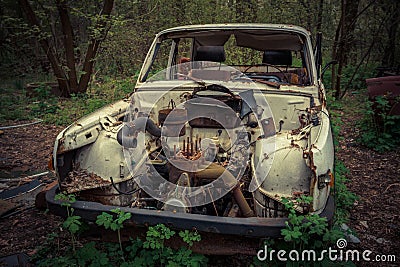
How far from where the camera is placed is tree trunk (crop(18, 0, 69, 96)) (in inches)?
333

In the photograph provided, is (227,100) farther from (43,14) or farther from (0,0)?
(0,0)

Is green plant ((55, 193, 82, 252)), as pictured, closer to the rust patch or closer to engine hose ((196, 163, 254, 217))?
the rust patch

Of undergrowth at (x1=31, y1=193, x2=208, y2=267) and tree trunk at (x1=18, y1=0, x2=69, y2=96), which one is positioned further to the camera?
tree trunk at (x1=18, y1=0, x2=69, y2=96)

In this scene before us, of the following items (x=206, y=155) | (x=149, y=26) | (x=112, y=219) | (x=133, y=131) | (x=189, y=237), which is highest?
(x=149, y=26)

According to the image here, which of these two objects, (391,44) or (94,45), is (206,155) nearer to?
(94,45)

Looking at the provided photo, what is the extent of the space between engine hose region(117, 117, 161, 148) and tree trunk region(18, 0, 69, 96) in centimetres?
648

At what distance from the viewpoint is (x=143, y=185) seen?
9.48ft

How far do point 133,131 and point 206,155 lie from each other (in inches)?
24.0

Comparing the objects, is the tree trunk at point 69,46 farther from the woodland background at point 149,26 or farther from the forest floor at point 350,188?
the forest floor at point 350,188

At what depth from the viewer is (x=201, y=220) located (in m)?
2.41

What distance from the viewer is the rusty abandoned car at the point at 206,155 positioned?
250 centimetres

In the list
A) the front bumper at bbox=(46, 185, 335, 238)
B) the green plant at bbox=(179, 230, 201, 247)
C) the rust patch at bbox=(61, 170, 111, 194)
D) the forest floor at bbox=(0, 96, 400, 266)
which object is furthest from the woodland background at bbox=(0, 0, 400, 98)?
the green plant at bbox=(179, 230, 201, 247)

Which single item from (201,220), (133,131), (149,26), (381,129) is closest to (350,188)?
(381,129)

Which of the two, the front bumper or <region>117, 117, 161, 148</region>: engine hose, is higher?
<region>117, 117, 161, 148</region>: engine hose
